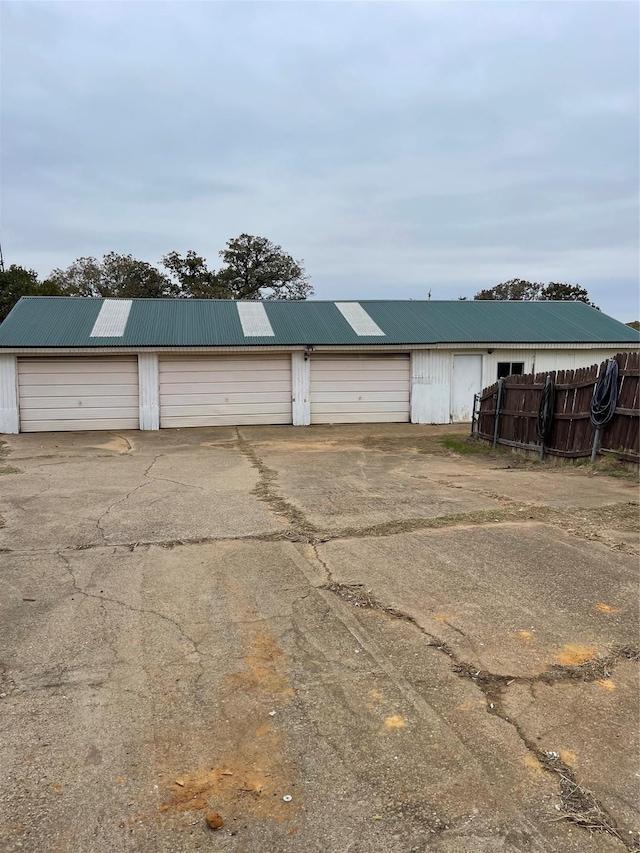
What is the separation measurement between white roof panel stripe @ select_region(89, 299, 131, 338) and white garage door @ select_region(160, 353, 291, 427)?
1.70 m

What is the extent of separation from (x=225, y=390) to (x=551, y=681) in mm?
15624

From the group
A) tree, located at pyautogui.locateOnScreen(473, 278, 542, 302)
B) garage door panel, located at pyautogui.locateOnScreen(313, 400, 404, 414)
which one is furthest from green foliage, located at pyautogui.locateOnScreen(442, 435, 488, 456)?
tree, located at pyautogui.locateOnScreen(473, 278, 542, 302)

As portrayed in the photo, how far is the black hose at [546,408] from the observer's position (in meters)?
10.6

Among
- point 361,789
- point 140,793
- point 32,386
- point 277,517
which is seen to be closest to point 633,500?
point 277,517

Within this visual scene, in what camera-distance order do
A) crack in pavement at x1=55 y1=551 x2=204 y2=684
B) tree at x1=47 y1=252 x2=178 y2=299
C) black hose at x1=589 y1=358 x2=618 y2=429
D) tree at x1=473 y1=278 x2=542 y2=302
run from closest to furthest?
crack in pavement at x1=55 y1=551 x2=204 y2=684
black hose at x1=589 y1=358 x2=618 y2=429
tree at x1=47 y1=252 x2=178 y2=299
tree at x1=473 y1=278 x2=542 y2=302

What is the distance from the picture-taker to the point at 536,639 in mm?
3660

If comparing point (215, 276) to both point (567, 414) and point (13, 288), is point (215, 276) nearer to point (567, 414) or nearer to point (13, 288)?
point (13, 288)

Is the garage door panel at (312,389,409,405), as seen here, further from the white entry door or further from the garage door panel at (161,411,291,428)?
the white entry door

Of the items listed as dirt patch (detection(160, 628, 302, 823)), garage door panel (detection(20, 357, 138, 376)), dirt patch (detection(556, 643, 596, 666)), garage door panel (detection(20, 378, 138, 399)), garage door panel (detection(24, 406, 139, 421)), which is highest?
garage door panel (detection(20, 357, 138, 376))

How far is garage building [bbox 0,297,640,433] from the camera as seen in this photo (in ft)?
56.0

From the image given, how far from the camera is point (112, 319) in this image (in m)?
18.7

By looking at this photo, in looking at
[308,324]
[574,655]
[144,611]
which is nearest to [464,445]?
[308,324]

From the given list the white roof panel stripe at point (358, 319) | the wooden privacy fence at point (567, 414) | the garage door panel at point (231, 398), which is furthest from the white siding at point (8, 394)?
the wooden privacy fence at point (567, 414)

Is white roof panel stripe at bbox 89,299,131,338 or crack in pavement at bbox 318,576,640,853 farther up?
white roof panel stripe at bbox 89,299,131,338
